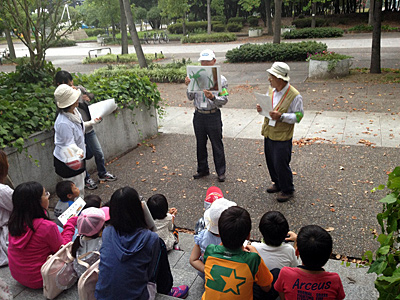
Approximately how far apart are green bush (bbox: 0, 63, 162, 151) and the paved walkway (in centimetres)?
151

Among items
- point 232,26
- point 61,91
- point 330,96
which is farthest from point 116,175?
point 232,26

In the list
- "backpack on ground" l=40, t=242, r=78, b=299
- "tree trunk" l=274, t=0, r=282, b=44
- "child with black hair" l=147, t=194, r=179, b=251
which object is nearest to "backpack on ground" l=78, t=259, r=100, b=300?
"backpack on ground" l=40, t=242, r=78, b=299

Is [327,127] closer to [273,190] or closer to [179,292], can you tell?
[273,190]

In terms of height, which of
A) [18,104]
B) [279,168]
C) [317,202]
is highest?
[18,104]

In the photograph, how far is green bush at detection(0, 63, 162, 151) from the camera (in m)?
5.61

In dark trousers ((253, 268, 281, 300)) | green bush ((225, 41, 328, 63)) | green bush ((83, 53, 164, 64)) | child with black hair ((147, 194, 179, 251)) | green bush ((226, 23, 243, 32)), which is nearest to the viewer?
dark trousers ((253, 268, 281, 300))

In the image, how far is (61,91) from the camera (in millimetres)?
4887

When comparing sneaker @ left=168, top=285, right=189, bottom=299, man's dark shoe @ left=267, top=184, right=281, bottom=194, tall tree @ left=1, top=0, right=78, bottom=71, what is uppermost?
tall tree @ left=1, top=0, right=78, bottom=71

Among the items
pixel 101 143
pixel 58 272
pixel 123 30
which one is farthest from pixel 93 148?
pixel 123 30

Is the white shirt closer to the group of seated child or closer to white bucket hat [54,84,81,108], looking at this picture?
the group of seated child

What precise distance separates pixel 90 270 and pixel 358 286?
2.43 m

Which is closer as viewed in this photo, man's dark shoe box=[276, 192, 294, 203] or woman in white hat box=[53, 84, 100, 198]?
Result: woman in white hat box=[53, 84, 100, 198]

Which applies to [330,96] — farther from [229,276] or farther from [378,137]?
[229,276]

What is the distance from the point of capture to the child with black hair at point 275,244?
9.86ft
